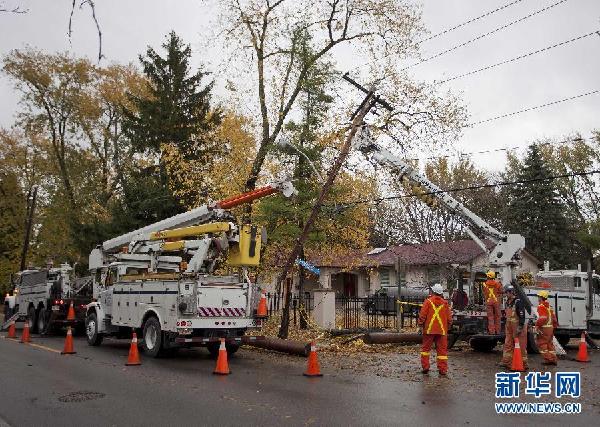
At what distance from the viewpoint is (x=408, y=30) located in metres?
23.5

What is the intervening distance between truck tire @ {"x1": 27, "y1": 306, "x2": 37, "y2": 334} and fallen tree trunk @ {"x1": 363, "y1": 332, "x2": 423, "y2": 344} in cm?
1291

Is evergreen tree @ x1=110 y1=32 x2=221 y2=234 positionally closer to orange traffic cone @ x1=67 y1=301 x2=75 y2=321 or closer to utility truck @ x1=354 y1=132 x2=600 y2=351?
orange traffic cone @ x1=67 y1=301 x2=75 y2=321

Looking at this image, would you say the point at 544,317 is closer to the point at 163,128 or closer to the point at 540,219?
the point at 163,128

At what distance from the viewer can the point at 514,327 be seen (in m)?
12.8

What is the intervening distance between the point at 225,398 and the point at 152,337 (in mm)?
6087

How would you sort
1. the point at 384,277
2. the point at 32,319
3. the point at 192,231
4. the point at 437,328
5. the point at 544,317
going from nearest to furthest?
the point at 437,328 < the point at 544,317 < the point at 192,231 < the point at 32,319 < the point at 384,277

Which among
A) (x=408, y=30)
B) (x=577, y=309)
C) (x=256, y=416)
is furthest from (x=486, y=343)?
(x=408, y=30)

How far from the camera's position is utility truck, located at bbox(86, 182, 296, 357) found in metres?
14.0

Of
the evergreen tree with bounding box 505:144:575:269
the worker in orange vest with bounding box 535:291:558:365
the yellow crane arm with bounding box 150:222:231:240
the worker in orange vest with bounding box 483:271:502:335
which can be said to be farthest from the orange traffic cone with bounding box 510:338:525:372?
the evergreen tree with bounding box 505:144:575:269

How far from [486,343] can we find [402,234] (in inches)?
1317

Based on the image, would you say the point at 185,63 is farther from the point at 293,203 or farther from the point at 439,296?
the point at 439,296

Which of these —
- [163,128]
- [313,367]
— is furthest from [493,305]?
[163,128]

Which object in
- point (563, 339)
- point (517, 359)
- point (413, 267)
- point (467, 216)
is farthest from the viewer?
point (413, 267)

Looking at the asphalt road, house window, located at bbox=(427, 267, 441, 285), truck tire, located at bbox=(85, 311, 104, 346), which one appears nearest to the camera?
the asphalt road
